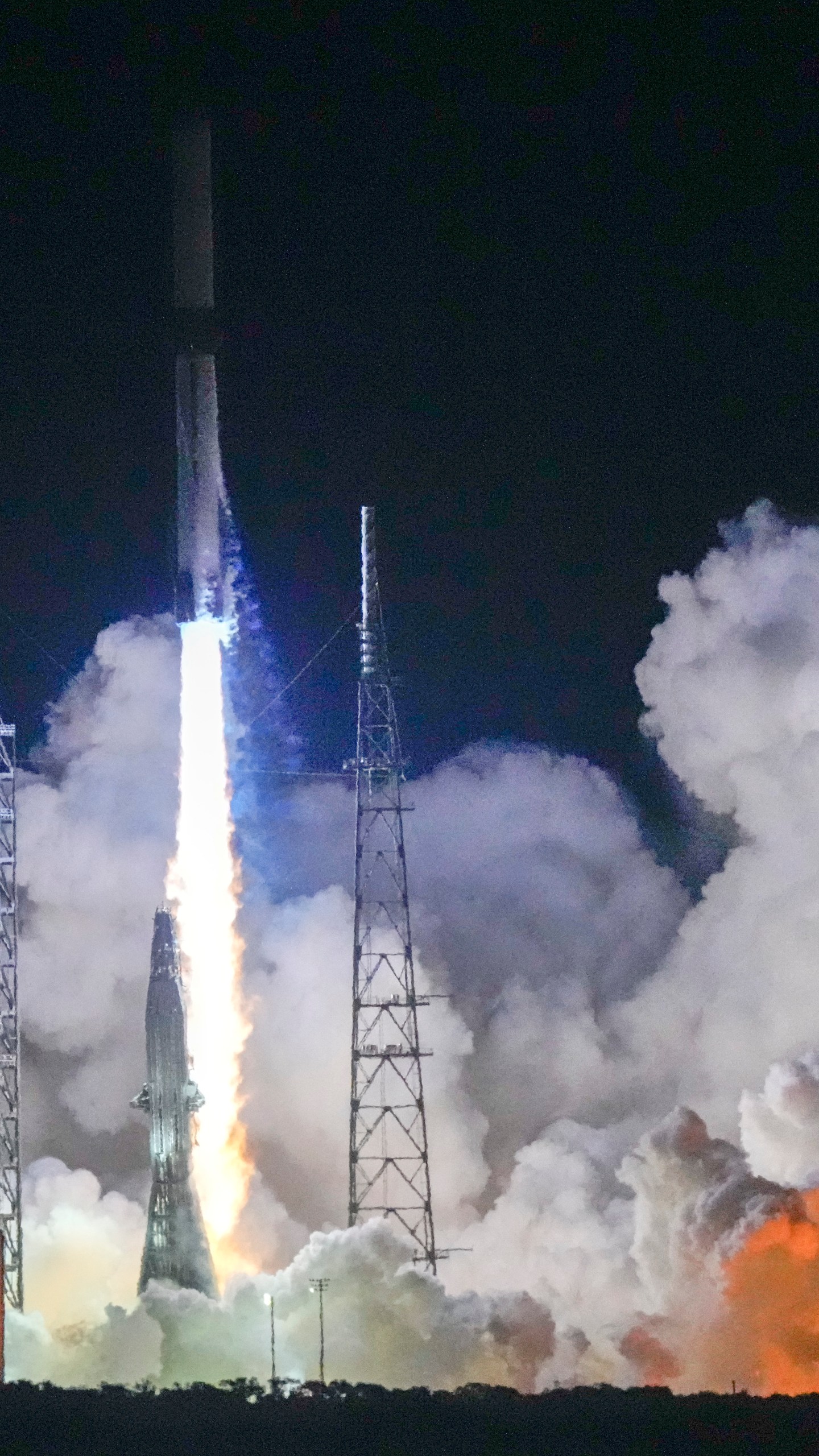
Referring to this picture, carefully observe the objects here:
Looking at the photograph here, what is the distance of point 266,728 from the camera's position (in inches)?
2771

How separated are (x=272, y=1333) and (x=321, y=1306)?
133 cm

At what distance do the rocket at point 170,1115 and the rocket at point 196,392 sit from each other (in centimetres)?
747

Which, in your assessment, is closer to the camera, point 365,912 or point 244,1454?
point 244,1454

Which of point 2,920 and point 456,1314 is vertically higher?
point 2,920

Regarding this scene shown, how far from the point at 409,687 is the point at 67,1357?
2666cm

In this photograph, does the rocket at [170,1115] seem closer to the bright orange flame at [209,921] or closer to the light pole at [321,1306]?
the bright orange flame at [209,921]

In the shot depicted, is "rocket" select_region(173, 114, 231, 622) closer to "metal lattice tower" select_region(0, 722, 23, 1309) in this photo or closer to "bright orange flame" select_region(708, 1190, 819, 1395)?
"metal lattice tower" select_region(0, 722, 23, 1309)

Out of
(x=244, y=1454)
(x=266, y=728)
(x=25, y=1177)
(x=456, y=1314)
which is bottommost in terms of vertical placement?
(x=244, y=1454)

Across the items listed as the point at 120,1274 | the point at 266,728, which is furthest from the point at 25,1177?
the point at 266,728

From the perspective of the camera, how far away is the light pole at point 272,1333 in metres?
50.5

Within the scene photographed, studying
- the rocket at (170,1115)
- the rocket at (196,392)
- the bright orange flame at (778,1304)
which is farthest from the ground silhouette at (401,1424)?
the rocket at (196,392)

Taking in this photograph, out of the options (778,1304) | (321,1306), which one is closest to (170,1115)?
(321,1306)

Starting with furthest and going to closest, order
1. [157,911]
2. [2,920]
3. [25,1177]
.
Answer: [25,1177] < [2,920] < [157,911]

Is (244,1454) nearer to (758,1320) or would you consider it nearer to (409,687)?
(758,1320)
